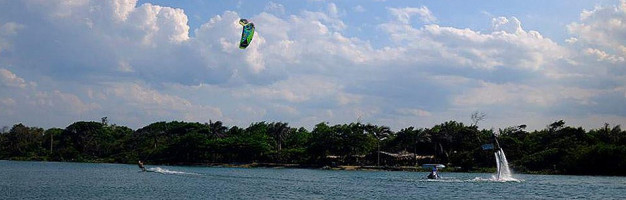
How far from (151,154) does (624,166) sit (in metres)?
98.3

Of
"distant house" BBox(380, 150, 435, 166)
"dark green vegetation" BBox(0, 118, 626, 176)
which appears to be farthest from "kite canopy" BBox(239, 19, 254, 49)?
"distant house" BBox(380, 150, 435, 166)

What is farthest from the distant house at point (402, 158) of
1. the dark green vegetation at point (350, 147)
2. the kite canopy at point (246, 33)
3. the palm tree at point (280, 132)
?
the kite canopy at point (246, 33)

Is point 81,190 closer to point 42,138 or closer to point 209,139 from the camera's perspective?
point 209,139

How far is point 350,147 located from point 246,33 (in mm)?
78442

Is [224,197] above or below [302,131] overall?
below

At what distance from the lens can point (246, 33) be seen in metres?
48.4

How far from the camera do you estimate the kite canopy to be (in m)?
46.9

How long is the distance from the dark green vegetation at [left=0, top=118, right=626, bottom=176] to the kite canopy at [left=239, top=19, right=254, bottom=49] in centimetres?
6814

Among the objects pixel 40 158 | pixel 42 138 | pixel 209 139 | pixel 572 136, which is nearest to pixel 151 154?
pixel 209 139

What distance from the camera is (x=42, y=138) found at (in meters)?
180

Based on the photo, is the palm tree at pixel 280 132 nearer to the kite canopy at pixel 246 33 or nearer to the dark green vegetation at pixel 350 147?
the dark green vegetation at pixel 350 147

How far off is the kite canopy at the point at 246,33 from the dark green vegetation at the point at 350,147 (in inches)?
2683

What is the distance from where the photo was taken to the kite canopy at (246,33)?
4691cm

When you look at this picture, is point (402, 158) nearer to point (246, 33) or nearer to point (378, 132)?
point (378, 132)
